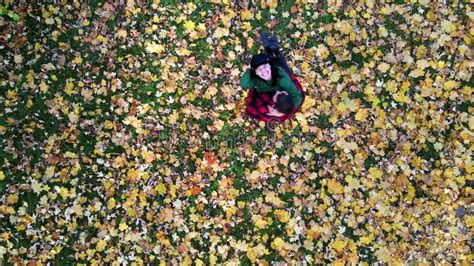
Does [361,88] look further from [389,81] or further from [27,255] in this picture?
[27,255]

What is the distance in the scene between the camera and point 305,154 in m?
6.17

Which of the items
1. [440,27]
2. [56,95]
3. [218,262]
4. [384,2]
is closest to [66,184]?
[56,95]

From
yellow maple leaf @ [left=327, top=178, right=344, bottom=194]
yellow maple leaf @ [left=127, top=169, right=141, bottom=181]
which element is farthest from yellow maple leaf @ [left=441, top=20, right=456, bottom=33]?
yellow maple leaf @ [left=127, top=169, right=141, bottom=181]

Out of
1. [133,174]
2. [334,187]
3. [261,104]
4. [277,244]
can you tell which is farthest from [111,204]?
[334,187]

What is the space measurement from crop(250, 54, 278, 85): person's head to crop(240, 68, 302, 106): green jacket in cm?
7

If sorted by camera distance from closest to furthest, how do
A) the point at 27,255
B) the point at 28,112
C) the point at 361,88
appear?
the point at 27,255 < the point at 28,112 < the point at 361,88

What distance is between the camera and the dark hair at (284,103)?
211 inches

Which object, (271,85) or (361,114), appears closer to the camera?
(271,85)

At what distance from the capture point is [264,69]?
5.22 m

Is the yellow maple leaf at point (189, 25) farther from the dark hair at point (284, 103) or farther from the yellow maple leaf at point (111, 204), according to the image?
the yellow maple leaf at point (111, 204)

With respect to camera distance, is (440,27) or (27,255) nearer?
(27,255)

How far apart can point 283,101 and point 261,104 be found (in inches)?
16.4

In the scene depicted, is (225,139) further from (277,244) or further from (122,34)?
(122,34)

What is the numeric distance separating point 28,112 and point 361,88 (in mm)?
4342
